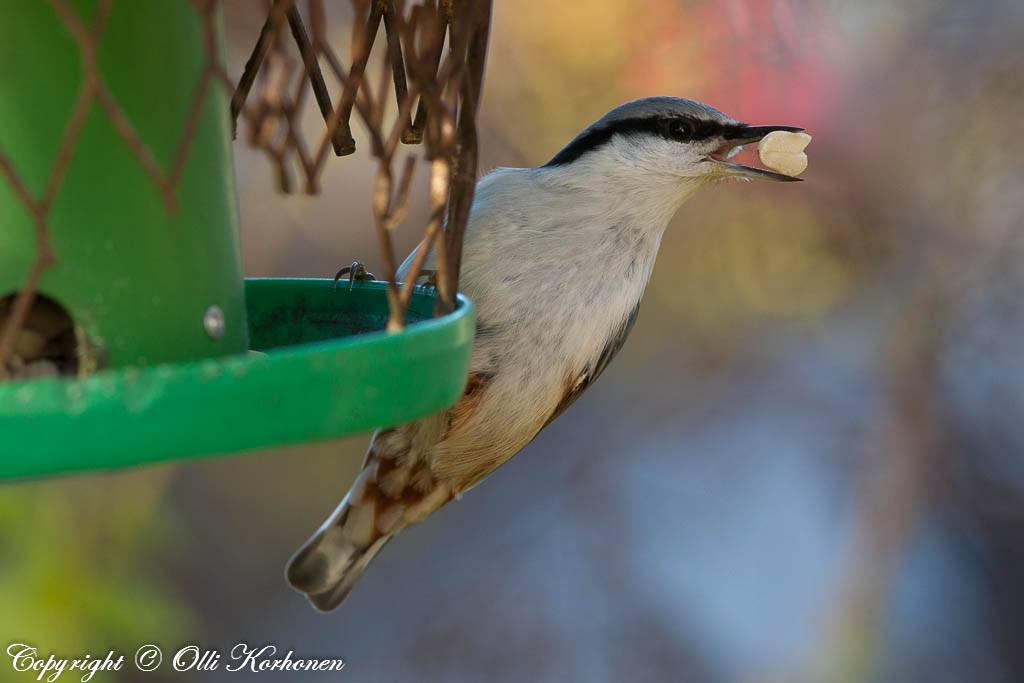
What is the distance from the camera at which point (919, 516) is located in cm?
416

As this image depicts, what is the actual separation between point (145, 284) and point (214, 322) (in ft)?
0.37

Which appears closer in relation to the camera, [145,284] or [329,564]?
[145,284]

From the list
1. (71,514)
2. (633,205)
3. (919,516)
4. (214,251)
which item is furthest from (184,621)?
(919,516)

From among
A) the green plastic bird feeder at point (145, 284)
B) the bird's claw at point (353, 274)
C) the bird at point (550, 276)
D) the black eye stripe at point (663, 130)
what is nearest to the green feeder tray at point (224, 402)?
the green plastic bird feeder at point (145, 284)

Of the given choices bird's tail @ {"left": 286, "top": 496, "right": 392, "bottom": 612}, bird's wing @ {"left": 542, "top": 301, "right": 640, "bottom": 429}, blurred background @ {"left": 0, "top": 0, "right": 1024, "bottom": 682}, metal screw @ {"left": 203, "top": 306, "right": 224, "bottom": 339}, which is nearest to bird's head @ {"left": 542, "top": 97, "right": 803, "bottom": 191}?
bird's wing @ {"left": 542, "top": 301, "right": 640, "bottom": 429}

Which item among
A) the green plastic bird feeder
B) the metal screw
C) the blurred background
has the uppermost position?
the green plastic bird feeder

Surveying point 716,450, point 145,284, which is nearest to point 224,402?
point 145,284

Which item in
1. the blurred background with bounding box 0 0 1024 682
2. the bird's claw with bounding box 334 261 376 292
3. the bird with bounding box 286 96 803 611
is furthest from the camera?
the blurred background with bounding box 0 0 1024 682

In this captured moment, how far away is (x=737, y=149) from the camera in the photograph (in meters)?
2.36

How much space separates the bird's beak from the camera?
224 centimetres

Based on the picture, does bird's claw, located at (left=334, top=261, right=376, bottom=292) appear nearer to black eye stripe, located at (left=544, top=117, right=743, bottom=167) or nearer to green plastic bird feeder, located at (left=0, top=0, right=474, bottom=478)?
green plastic bird feeder, located at (left=0, top=0, right=474, bottom=478)

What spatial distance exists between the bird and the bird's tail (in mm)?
20

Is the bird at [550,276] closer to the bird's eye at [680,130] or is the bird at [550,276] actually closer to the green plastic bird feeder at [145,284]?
the bird's eye at [680,130]

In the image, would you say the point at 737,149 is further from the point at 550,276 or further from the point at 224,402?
the point at 224,402
